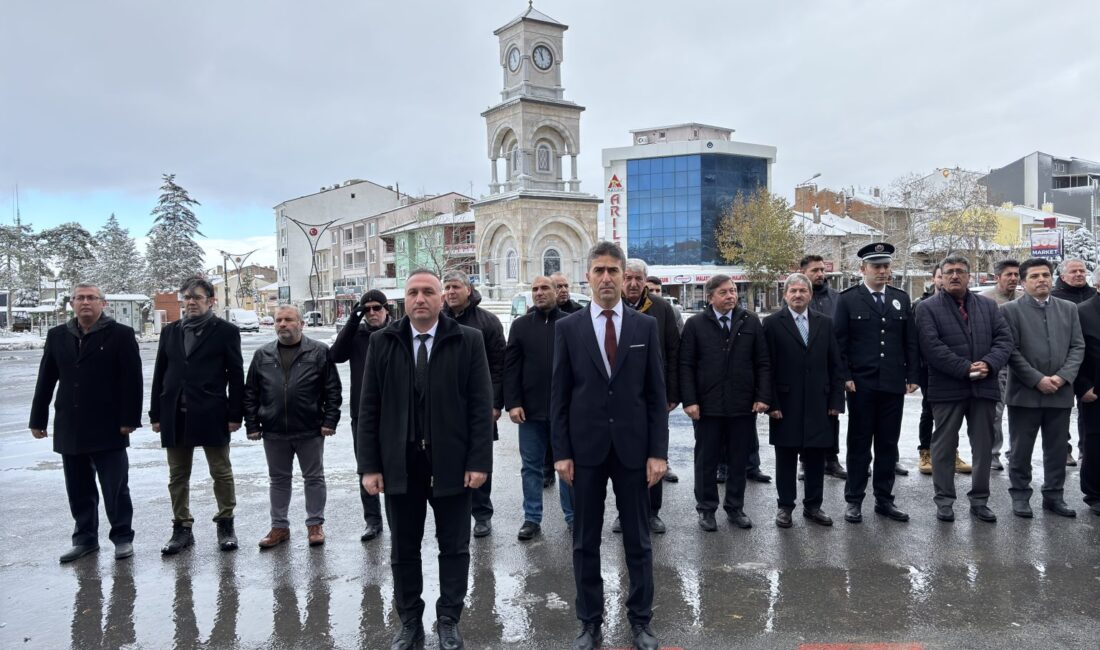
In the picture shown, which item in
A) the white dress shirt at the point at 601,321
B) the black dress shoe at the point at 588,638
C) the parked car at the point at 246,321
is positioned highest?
the white dress shirt at the point at 601,321

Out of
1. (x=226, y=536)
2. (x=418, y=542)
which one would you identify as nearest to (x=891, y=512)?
(x=418, y=542)

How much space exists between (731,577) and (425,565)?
2.14 m

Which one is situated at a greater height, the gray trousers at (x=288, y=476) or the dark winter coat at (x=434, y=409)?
the dark winter coat at (x=434, y=409)

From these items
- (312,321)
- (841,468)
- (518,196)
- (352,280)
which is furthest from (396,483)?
(352,280)

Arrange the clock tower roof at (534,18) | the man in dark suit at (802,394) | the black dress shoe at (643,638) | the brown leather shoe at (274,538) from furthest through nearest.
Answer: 1. the clock tower roof at (534,18)
2. the man in dark suit at (802,394)
3. the brown leather shoe at (274,538)
4. the black dress shoe at (643,638)

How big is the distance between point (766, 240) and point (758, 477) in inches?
1761

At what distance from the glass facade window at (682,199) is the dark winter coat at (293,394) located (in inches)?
2201

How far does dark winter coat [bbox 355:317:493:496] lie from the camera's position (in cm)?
390

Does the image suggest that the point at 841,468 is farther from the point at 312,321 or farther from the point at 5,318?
the point at 5,318

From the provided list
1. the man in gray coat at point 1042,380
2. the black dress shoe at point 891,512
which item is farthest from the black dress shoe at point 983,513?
the black dress shoe at point 891,512

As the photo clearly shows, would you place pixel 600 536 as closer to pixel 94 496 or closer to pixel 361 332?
pixel 361 332

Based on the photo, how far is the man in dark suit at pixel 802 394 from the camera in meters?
5.95

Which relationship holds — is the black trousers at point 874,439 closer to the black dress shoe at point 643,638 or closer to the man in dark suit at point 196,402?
the black dress shoe at point 643,638

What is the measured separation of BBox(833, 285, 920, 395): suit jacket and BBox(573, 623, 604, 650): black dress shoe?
3.59 meters
